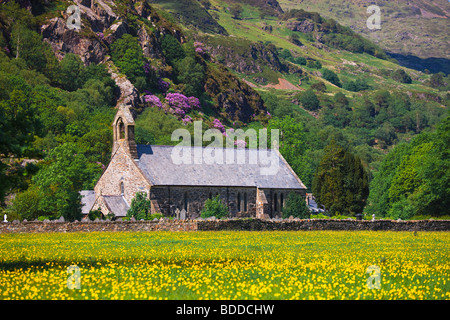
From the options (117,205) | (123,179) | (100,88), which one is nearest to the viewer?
(117,205)

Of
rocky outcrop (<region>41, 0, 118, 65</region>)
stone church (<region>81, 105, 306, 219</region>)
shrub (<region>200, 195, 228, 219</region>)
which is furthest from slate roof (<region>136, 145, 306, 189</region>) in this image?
rocky outcrop (<region>41, 0, 118, 65</region>)

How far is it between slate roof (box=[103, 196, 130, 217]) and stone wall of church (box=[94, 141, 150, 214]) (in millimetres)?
850

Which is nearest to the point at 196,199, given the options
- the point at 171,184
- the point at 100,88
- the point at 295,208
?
the point at 171,184

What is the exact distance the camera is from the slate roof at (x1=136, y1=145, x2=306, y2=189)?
2756 inches

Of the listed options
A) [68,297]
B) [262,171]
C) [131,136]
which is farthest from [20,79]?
[68,297]

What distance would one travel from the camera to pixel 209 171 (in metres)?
73.6

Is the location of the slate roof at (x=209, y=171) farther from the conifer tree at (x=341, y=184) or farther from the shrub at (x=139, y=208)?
the conifer tree at (x=341, y=184)

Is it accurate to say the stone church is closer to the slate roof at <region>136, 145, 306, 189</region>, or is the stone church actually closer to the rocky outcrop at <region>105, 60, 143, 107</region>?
the slate roof at <region>136, 145, 306, 189</region>

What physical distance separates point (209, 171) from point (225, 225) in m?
19.3

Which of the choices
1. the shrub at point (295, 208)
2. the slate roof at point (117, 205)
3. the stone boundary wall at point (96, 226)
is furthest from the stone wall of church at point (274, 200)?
the stone boundary wall at point (96, 226)

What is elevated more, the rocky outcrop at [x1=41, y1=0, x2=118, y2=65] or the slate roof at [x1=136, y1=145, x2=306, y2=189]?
the rocky outcrop at [x1=41, y1=0, x2=118, y2=65]

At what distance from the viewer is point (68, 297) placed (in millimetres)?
17438

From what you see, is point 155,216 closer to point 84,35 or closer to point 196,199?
point 196,199

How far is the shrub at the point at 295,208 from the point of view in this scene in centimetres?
7375
